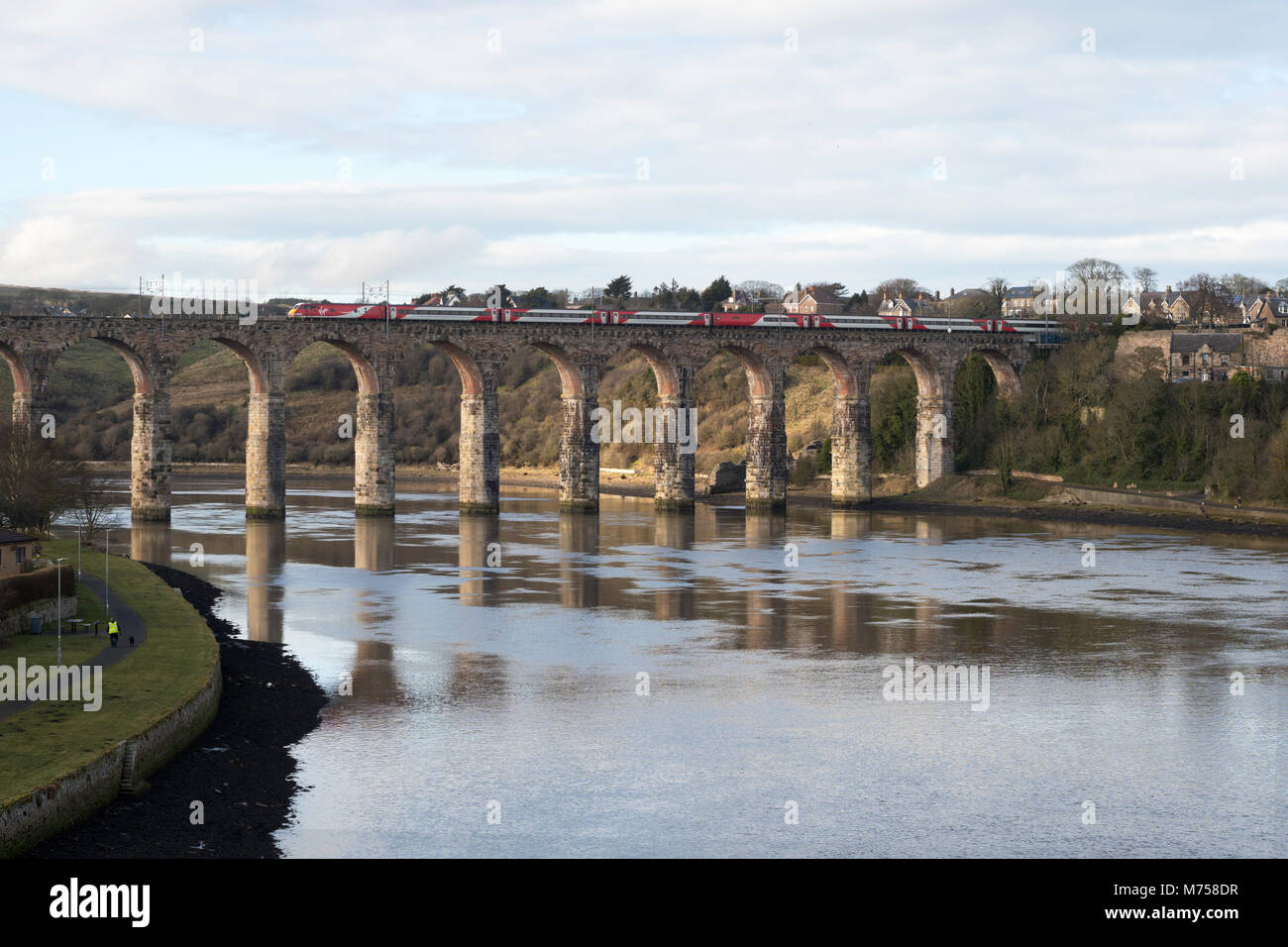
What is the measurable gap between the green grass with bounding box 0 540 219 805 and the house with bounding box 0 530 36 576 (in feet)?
11.1

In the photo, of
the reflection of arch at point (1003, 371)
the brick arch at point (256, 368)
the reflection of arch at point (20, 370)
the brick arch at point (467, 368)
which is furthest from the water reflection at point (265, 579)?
the reflection of arch at point (1003, 371)

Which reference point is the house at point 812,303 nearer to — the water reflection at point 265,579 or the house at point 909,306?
the house at point 909,306

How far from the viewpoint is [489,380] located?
8588cm

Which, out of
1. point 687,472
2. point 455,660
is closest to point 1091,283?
point 687,472

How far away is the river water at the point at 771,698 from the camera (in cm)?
2459

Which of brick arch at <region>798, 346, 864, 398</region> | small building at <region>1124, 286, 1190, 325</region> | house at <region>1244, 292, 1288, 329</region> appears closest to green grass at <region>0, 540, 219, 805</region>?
brick arch at <region>798, 346, 864, 398</region>

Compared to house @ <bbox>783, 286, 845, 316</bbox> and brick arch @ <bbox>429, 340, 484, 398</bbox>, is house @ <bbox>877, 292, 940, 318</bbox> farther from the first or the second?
brick arch @ <bbox>429, 340, 484, 398</bbox>

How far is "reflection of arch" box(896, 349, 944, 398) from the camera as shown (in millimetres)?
102562

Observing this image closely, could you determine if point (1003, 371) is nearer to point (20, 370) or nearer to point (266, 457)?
point (266, 457)

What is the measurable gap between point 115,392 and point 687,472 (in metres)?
104

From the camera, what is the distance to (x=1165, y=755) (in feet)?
95.3

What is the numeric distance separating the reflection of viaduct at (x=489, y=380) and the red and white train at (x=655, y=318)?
1.65ft

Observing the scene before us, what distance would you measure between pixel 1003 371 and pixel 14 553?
83428 mm
